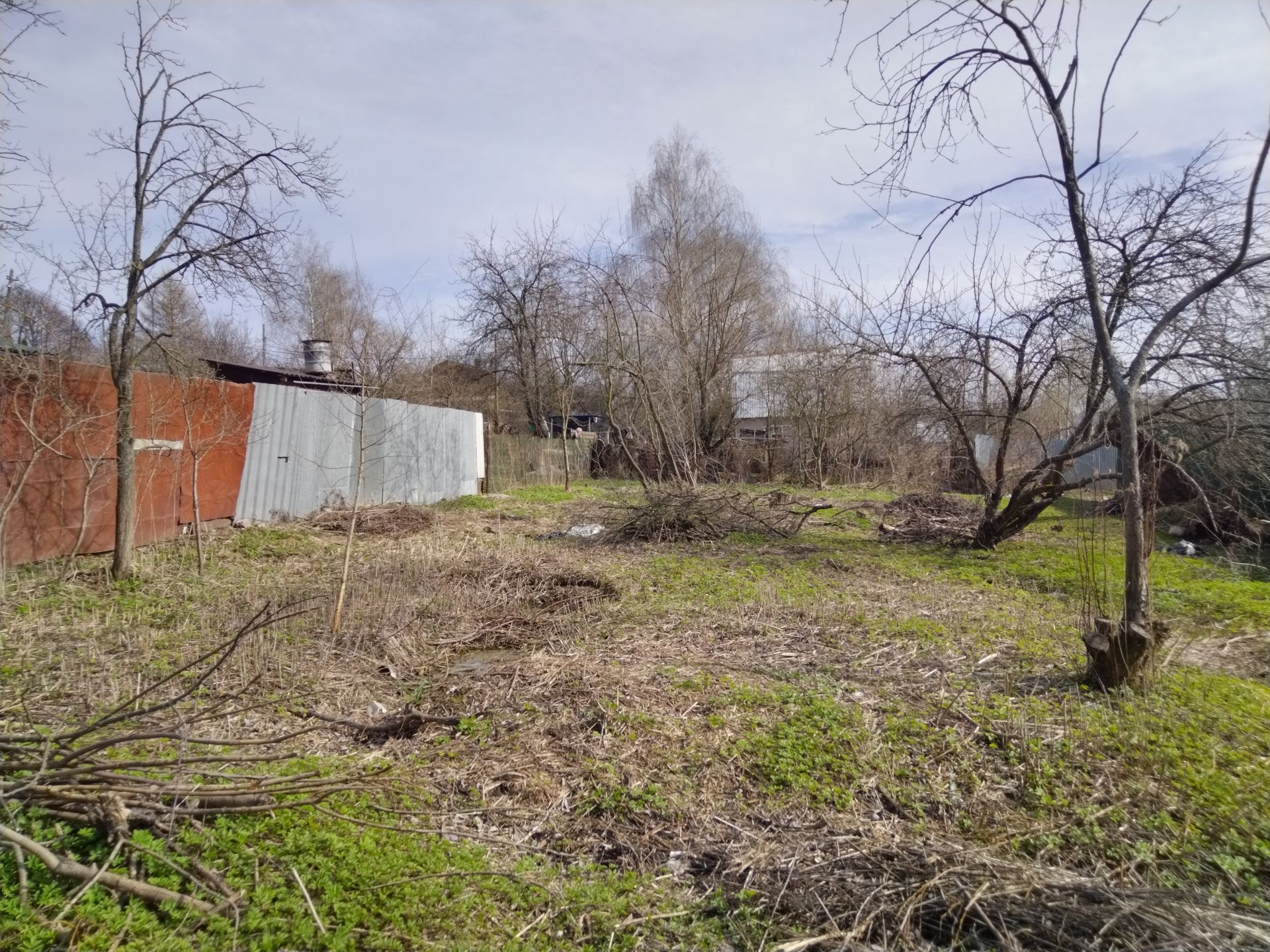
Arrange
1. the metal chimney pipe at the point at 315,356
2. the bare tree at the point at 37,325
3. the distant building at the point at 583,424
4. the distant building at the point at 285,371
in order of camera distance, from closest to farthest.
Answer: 1. the bare tree at the point at 37,325
2. the distant building at the point at 285,371
3. the metal chimney pipe at the point at 315,356
4. the distant building at the point at 583,424

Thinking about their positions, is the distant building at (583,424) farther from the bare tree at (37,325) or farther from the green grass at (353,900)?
the green grass at (353,900)

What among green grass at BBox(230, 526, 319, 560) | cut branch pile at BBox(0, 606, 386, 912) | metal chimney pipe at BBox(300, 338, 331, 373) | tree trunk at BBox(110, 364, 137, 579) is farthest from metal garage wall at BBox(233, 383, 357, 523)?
cut branch pile at BBox(0, 606, 386, 912)

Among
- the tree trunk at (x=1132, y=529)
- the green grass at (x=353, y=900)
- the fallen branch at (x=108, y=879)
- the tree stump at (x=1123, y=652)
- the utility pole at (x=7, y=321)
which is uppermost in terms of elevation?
the utility pole at (x=7, y=321)

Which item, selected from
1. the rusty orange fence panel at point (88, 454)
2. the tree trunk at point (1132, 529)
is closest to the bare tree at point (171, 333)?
the rusty orange fence panel at point (88, 454)

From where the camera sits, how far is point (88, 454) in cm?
680

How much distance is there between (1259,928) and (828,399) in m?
18.0

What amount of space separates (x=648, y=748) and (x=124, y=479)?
230 inches

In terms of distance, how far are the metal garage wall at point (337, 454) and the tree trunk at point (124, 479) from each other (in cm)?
188

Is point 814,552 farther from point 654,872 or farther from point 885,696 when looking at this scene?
point 654,872

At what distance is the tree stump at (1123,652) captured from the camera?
400 cm

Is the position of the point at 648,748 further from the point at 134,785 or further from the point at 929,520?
the point at 929,520

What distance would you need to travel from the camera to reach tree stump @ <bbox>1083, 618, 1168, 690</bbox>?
4004mm

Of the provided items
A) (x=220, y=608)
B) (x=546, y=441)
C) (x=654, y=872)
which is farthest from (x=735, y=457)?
(x=654, y=872)

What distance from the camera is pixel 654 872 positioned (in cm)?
271
